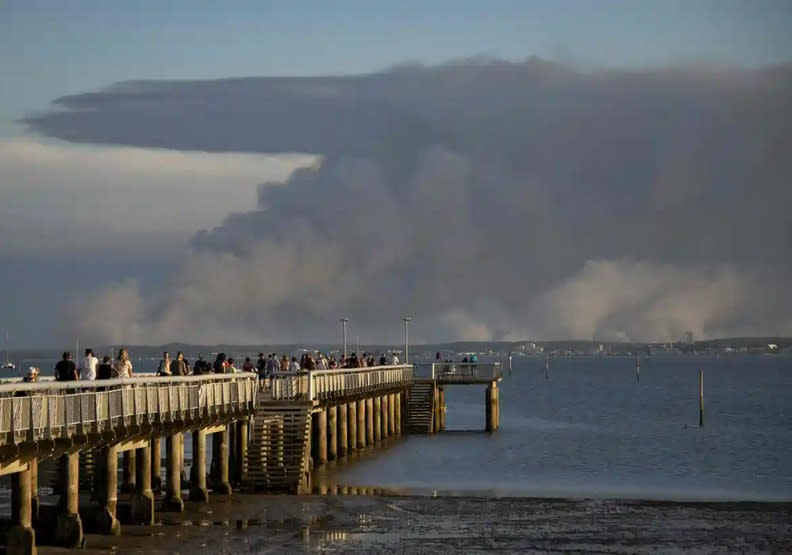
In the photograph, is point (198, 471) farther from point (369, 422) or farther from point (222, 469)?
point (369, 422)

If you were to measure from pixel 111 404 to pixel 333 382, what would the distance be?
26.0 meters

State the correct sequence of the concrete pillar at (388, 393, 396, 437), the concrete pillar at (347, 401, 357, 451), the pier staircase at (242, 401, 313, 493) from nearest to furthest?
the pier staircase at (242, 401, 313, 493) < the concrete pillar at (347, 401, 357, 451) < the concrete pillar at (388, 393, 396, 437)

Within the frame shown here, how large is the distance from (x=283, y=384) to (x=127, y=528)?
15.2 m

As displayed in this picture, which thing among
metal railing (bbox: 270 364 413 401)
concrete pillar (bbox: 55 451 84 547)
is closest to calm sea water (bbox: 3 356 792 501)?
metal railing (bbox: 270 364 413 401)

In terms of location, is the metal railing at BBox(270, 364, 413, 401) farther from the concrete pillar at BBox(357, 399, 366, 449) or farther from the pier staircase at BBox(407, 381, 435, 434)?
the pier staircase at BBox(407, 381, 435, 434)

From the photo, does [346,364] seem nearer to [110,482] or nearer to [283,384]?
[283,384]

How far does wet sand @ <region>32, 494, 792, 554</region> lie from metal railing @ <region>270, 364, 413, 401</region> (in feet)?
22.5

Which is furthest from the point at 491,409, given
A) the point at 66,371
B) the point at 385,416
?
the point at 66,371

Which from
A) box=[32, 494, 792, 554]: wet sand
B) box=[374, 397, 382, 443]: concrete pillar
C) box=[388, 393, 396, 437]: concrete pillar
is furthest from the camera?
box=[388, 393, 396, 437]: concrete pillar

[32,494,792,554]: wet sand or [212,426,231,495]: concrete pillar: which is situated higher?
[212,426,231,495]: concrete pillar

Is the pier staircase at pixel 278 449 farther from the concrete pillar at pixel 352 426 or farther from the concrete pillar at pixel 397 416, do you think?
the concrete pillar at pixel 397 416

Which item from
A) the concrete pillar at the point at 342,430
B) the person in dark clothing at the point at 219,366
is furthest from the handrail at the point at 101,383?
the concrete pillar at the point at 342,430

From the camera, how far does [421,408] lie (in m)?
83.6

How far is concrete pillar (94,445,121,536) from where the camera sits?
33312 mm
